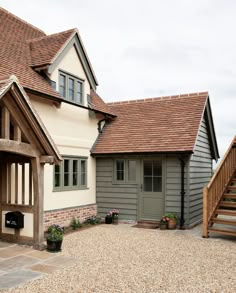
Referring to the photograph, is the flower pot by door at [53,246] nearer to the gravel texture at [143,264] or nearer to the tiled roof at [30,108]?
the gravel texture at [143,264]

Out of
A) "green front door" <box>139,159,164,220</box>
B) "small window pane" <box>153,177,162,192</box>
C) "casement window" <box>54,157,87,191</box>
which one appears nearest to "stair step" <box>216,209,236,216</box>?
"green front door" <box>139,159,164,220</box>

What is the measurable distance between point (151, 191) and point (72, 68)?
5408 mm

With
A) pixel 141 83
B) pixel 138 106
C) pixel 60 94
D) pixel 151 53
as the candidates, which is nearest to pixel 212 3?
pixel 138 106

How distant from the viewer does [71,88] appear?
11.7 m

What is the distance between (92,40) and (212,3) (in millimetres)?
9104

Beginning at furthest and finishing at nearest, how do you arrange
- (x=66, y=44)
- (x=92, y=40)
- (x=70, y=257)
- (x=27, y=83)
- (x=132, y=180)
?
(x=92, y=40)
(x=132, y=180)
(x=66, y=44)
(x=27, y=83)
(x=70, y=257)

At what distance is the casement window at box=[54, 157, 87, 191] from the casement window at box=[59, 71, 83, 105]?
2218 mm

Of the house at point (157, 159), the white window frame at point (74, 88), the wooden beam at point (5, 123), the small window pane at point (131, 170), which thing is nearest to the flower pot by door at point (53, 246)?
the wooden beam at point (5, 123)

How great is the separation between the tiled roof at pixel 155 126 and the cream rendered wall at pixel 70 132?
0.78 m

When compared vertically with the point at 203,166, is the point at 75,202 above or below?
below

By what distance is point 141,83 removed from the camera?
22.2 meters

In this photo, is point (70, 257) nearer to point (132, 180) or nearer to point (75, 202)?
point (75, 202)

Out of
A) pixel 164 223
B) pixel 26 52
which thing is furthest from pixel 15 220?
pixel 26 52

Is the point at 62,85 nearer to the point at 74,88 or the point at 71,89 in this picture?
the point at 71,89
